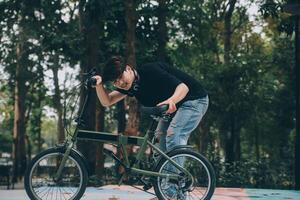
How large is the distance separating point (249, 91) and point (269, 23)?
5760mm

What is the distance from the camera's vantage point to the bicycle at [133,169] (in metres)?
4.91

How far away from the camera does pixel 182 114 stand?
5.34 meters

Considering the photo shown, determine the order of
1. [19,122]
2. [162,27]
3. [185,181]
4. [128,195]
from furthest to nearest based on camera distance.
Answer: [19,122], [162,27], [128,195], [185,181]

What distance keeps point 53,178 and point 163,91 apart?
1.47m

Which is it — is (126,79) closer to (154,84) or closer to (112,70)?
(112,70)

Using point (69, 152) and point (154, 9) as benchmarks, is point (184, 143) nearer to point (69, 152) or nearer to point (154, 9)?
point (69, 152)

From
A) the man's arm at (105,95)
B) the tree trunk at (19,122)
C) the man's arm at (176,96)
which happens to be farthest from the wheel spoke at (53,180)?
the tree trunk at (19,122)

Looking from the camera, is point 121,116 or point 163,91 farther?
point 121,116

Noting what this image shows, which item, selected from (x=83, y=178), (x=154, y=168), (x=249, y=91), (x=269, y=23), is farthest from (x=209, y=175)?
(x=269, y=23)

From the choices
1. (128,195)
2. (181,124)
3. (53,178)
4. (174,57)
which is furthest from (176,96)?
(174,57)

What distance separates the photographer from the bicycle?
4910 millimetres

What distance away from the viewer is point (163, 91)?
5.21 m

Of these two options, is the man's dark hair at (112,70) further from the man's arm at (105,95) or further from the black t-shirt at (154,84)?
the black t-shirt at (154,84)

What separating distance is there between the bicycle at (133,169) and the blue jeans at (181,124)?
7.0 inches
